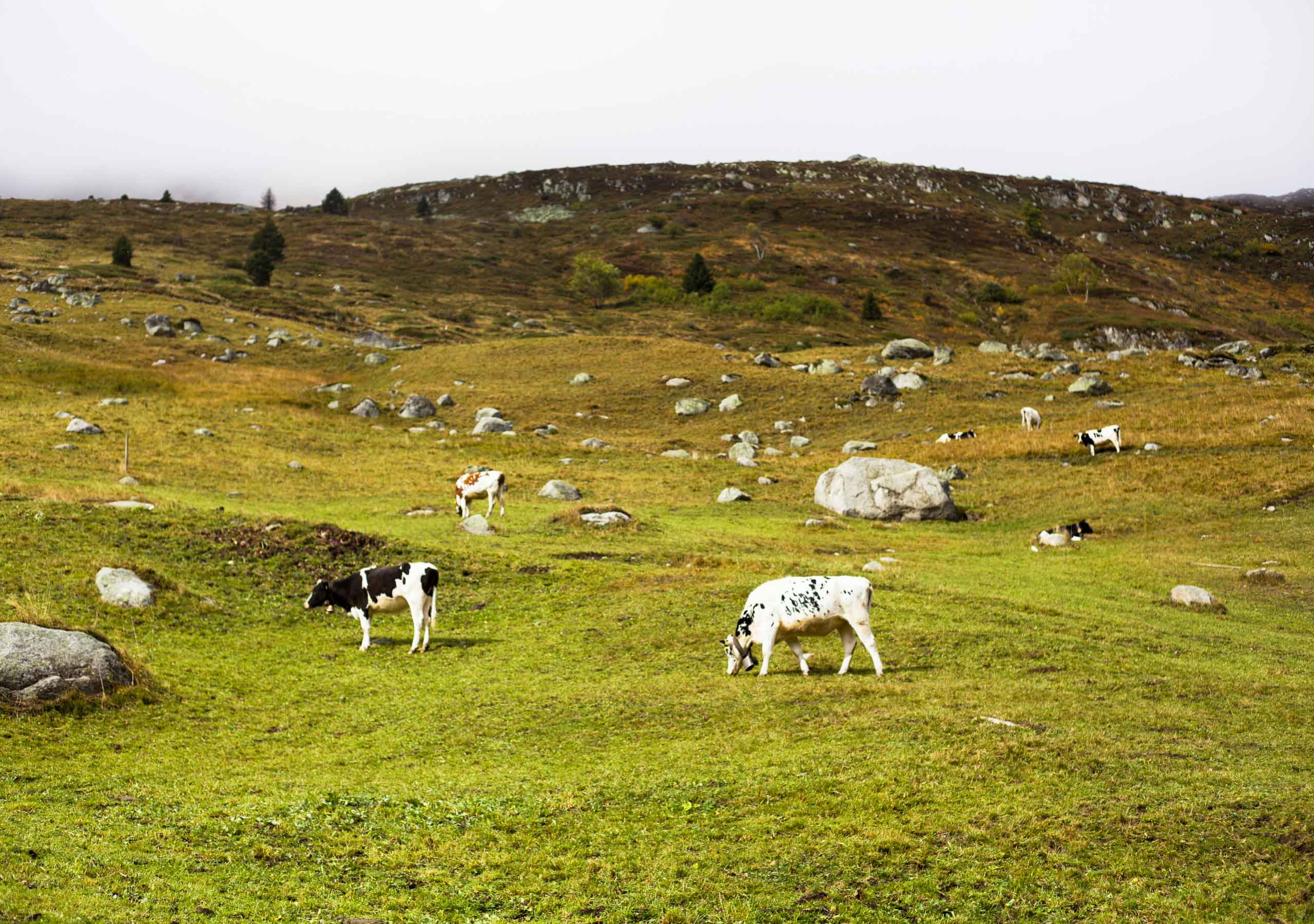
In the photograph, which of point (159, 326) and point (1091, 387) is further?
point (159, 326)

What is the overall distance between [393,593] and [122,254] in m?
109

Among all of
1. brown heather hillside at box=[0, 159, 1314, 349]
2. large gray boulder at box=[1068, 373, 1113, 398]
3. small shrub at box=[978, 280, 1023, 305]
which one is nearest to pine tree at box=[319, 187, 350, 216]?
brown heather hillside at box=[0, 159, 1314, 349]

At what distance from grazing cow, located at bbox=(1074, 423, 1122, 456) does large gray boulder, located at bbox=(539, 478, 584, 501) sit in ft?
96.9

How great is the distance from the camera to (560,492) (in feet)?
155

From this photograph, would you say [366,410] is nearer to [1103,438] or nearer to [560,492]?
[560,492]

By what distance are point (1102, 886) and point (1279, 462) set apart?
4415cm

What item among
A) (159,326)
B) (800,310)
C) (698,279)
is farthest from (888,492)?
(698,279)

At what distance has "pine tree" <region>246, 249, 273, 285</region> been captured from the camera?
115938 millimetres

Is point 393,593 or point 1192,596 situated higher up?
point 393,593

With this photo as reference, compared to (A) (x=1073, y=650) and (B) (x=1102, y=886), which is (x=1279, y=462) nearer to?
(A) (x=1073, y=650)

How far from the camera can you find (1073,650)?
72.0ft

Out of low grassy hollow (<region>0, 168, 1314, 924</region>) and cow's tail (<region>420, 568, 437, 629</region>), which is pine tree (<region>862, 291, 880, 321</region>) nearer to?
low grassy hollow (<region>0, 168, 1314, 924</region>)

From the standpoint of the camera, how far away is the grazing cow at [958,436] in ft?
195

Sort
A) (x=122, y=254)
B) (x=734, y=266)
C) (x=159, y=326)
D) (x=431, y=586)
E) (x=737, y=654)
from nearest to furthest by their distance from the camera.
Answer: (x=737, y=654), (x=431, y=586), (x=159, y=326), (x=122, y=254), (x=734, y=266)
